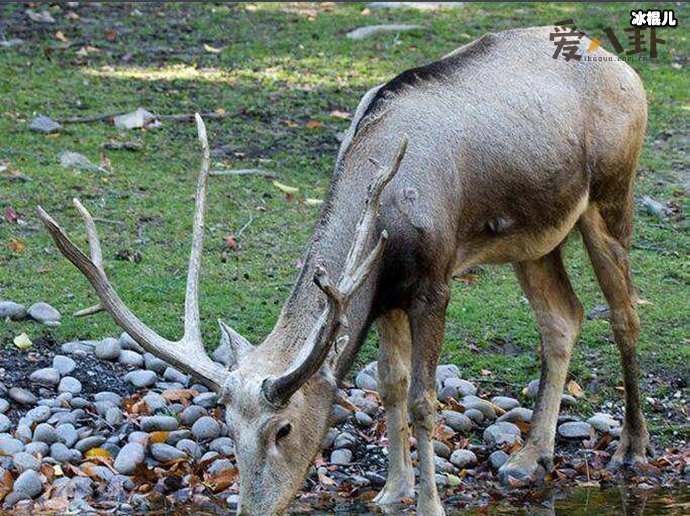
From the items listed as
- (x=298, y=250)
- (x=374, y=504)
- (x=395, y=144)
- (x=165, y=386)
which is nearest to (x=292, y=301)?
(x=395, y=144)

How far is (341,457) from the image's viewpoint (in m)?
8.22

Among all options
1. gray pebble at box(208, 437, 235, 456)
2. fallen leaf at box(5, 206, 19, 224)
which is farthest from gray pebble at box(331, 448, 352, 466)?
fallen leaf at box(5, 206, 19, 224)

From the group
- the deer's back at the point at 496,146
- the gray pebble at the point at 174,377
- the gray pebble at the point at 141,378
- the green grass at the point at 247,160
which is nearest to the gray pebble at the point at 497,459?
the green grass at the point at 247,160

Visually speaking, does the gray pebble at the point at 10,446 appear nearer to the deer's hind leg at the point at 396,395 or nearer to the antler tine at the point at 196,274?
the antler tine at the point at 196,274

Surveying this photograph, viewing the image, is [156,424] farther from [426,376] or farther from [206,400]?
[426,376]

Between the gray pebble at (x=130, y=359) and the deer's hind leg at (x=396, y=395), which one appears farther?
the gray pebble at (x=130, y=359)

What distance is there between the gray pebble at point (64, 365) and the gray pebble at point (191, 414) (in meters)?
0.82

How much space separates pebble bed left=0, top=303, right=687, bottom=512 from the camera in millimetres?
7816

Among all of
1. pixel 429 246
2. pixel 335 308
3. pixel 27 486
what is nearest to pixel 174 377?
pixel 27 486

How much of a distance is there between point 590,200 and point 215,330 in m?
2.67

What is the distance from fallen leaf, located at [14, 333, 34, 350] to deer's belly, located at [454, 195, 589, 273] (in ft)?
9.74

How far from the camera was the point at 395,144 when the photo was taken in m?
7.25

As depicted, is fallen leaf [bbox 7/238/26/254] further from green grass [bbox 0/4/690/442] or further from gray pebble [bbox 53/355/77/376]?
gray pebble [bbox 53/355/77/376]

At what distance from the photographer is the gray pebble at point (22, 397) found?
8445 millimetres
